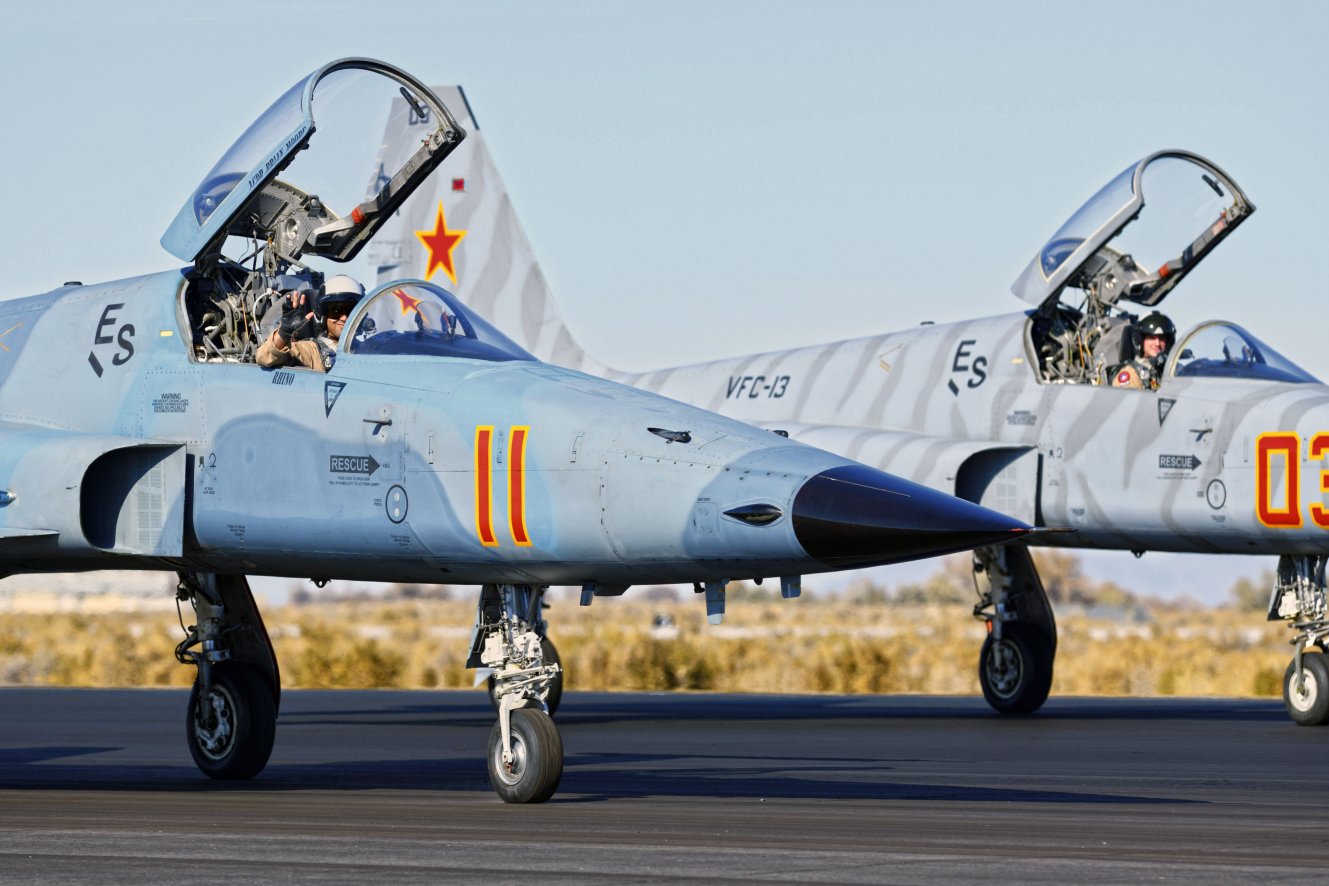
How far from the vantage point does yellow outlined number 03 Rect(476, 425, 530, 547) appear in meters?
11.1

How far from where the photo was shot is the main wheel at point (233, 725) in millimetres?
13969

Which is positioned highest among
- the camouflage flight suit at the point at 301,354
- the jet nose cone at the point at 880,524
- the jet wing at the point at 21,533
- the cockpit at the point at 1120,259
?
the cockpit at the point at 1120,259

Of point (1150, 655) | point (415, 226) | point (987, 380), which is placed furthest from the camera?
point (1150, 655)

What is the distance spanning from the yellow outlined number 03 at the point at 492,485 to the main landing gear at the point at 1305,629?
994 cm

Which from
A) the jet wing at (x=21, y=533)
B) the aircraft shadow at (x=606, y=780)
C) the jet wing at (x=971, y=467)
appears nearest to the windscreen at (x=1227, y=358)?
the jet wing at (x=971, y=467)

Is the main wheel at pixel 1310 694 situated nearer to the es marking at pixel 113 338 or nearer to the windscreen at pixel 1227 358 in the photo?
the windscreen at pixel 1227 358

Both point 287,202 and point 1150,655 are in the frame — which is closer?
point 287,202

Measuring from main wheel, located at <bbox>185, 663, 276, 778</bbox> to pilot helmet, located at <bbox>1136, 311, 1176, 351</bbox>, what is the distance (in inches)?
385

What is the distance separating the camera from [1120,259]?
66.9 feet

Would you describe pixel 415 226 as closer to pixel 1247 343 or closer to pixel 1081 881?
pixel 1247 343

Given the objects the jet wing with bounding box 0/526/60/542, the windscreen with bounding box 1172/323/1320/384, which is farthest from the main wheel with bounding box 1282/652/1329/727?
the jet wing with bounding box 0/526/60/542

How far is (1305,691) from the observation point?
19047 millimetres

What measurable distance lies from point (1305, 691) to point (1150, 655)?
15814 millimetres

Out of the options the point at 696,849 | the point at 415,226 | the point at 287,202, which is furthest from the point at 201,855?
the point at 415,226
